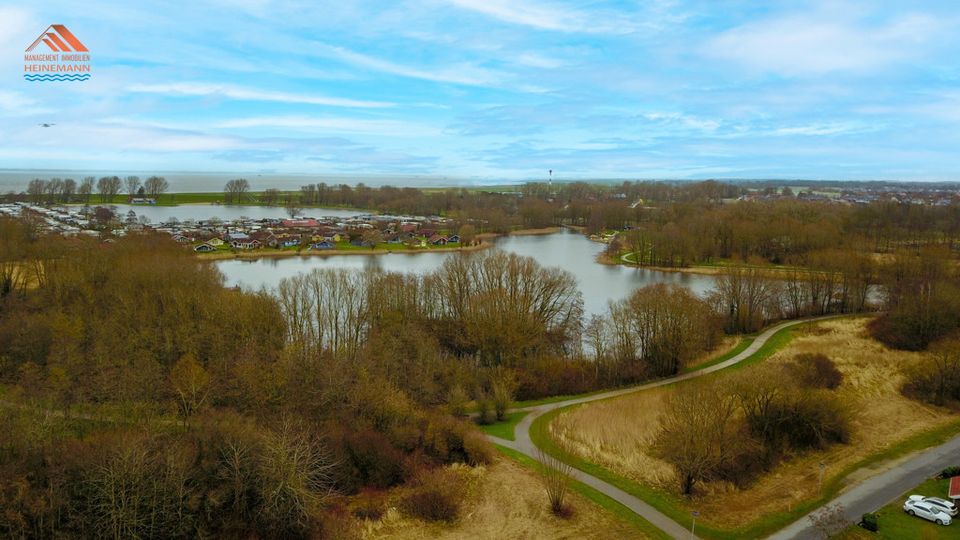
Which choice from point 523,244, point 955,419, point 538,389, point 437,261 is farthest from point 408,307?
point 523,244

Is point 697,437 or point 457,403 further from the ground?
point 697,437

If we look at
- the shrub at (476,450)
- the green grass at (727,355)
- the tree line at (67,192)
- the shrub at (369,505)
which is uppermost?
the tree line at (67,192)

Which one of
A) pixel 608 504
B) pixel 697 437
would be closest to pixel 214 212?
pixel 608 504

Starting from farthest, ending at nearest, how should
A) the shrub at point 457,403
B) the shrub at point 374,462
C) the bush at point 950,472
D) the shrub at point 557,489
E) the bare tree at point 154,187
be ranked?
the bare tree at point 154,187 < the shrub at point 457,403 < the bush at point 950,472 < the shrub at point 374,462 < the shrub at point 557,489

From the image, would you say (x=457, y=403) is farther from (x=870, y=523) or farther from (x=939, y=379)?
(x=939, y=379)

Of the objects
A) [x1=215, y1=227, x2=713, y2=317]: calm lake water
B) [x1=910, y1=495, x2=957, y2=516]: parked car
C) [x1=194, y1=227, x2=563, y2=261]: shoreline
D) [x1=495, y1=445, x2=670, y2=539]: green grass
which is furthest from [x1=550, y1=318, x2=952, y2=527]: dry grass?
[x1=194, y1=227, x2=563, y2=261]: shoreline

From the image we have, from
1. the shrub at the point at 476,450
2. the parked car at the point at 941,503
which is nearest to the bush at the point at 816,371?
the parked car at the point at 941,503

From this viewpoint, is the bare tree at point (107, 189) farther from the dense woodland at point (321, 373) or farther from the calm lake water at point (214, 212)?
the dense woodland at point (321, 373)
